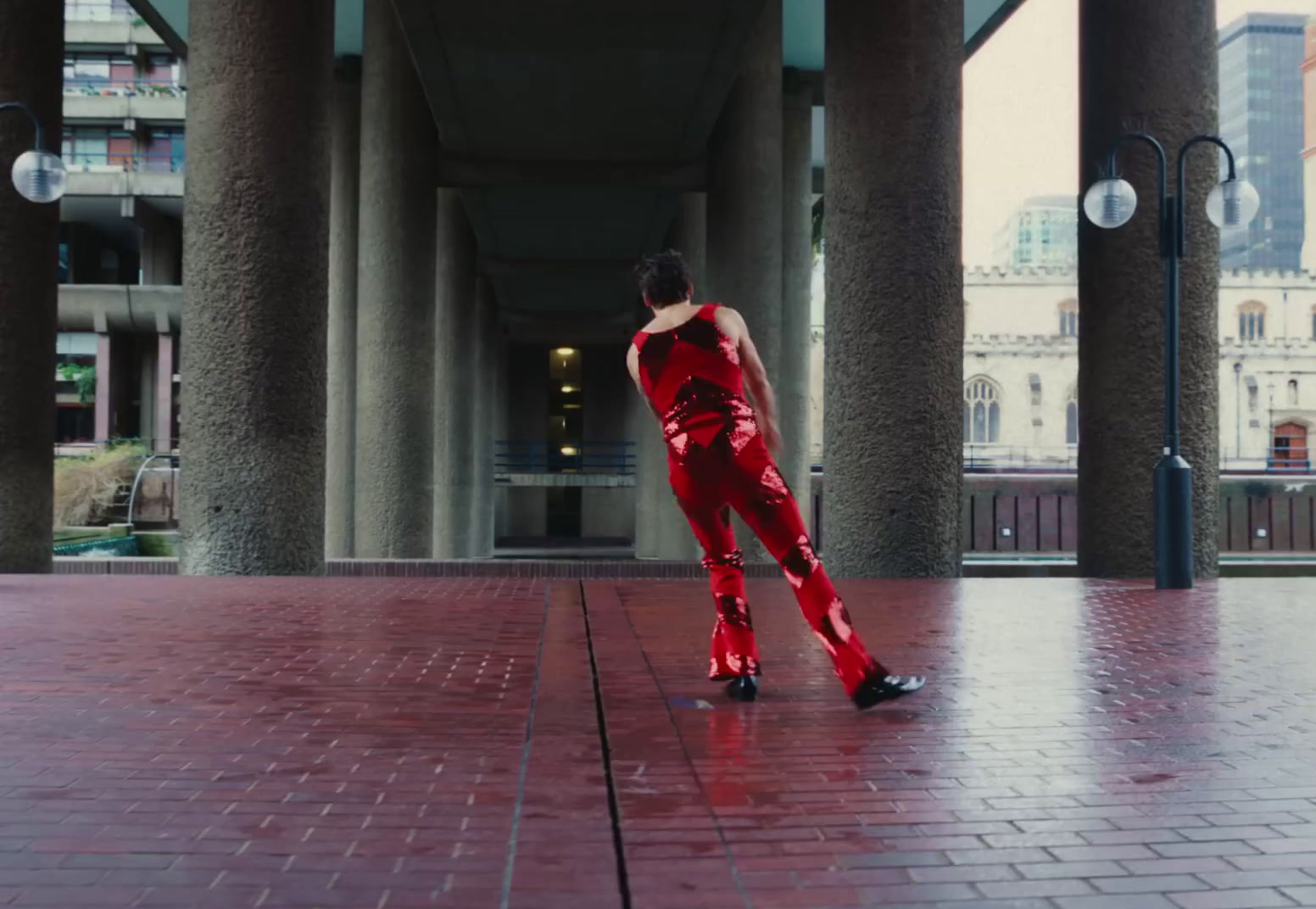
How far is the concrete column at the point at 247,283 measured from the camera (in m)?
10.9

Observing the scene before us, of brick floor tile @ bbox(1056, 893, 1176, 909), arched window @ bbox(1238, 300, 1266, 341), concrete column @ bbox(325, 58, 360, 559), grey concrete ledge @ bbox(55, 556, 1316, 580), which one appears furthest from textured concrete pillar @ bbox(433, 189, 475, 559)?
arched window @ bbox(1238, 300, 1266, 341)

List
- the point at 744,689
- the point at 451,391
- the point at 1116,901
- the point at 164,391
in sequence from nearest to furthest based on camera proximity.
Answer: the point at 1116,901
the point at 744,689
the point at 451,391
the point at 164,391

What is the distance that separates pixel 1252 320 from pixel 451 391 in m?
76.2

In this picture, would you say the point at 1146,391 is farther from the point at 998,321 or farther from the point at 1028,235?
the point at 1028,235

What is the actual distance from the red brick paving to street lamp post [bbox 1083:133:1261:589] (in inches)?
115

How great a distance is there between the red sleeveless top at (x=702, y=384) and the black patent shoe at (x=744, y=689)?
38.1 inches

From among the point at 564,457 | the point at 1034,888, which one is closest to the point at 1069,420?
the point at 564,457

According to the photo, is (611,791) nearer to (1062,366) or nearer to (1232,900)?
(1232,900)

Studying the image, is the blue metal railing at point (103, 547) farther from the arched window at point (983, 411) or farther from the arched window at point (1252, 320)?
the arched window at point (1252, 320)

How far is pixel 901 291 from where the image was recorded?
10.9 meters

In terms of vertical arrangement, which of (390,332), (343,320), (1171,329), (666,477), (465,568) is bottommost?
(465,568)

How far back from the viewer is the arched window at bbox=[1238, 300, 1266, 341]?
290ft

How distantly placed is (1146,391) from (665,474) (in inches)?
654

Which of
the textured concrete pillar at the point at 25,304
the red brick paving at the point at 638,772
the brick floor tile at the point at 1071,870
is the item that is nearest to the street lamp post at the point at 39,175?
the textured concrete pillar at the point at 25,304
